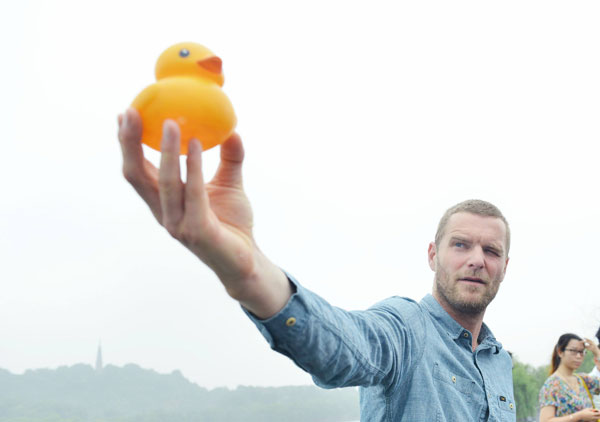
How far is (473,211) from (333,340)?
1.75 meters

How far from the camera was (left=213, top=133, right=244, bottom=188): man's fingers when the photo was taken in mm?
1853

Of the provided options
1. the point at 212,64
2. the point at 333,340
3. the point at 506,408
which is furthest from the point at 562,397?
the point at 212,64

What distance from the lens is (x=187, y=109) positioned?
5.32ft

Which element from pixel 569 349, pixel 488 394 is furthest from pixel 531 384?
pixel 488 394

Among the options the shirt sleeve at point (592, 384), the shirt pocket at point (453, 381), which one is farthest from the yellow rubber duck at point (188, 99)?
the shirt sleeve at point (592, 384)

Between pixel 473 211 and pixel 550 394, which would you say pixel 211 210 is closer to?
pixel 473 211

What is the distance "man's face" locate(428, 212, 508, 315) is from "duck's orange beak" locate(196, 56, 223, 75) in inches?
79.8

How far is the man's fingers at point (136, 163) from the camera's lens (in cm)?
156

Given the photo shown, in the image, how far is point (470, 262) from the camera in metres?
3.20

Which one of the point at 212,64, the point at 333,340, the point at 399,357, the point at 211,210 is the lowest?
the point at 399,357

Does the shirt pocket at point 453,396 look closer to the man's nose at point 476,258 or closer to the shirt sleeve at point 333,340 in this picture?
the shirt sleeve at point 333,340

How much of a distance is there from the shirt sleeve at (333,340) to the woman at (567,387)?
5192mm

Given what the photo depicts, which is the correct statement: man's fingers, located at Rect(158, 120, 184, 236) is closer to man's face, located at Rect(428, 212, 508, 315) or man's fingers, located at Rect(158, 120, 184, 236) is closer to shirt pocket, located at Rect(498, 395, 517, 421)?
man's face, located at Rect(428, 212, 508, 315)

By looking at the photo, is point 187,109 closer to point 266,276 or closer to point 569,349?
point 266,276
